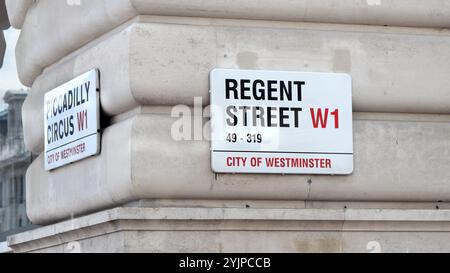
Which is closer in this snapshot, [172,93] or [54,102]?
[172,93]

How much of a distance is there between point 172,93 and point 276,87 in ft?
2.45

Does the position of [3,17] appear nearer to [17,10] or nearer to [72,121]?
[17,10]

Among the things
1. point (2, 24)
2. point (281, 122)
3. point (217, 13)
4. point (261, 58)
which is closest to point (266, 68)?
point (261, 58)

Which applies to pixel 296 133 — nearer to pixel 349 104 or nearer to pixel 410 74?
pixel 349 104

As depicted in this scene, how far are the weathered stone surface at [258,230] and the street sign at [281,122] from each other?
32 cm

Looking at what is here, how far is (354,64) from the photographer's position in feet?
30.8

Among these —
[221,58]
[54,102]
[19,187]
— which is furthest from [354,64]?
[19,187]

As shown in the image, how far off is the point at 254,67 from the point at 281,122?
43 centimetres

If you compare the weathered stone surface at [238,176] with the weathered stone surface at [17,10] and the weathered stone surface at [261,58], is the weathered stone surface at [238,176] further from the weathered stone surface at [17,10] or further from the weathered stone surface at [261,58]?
the weathered stone surface at [17,10]

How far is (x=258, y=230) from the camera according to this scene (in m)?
9.02
